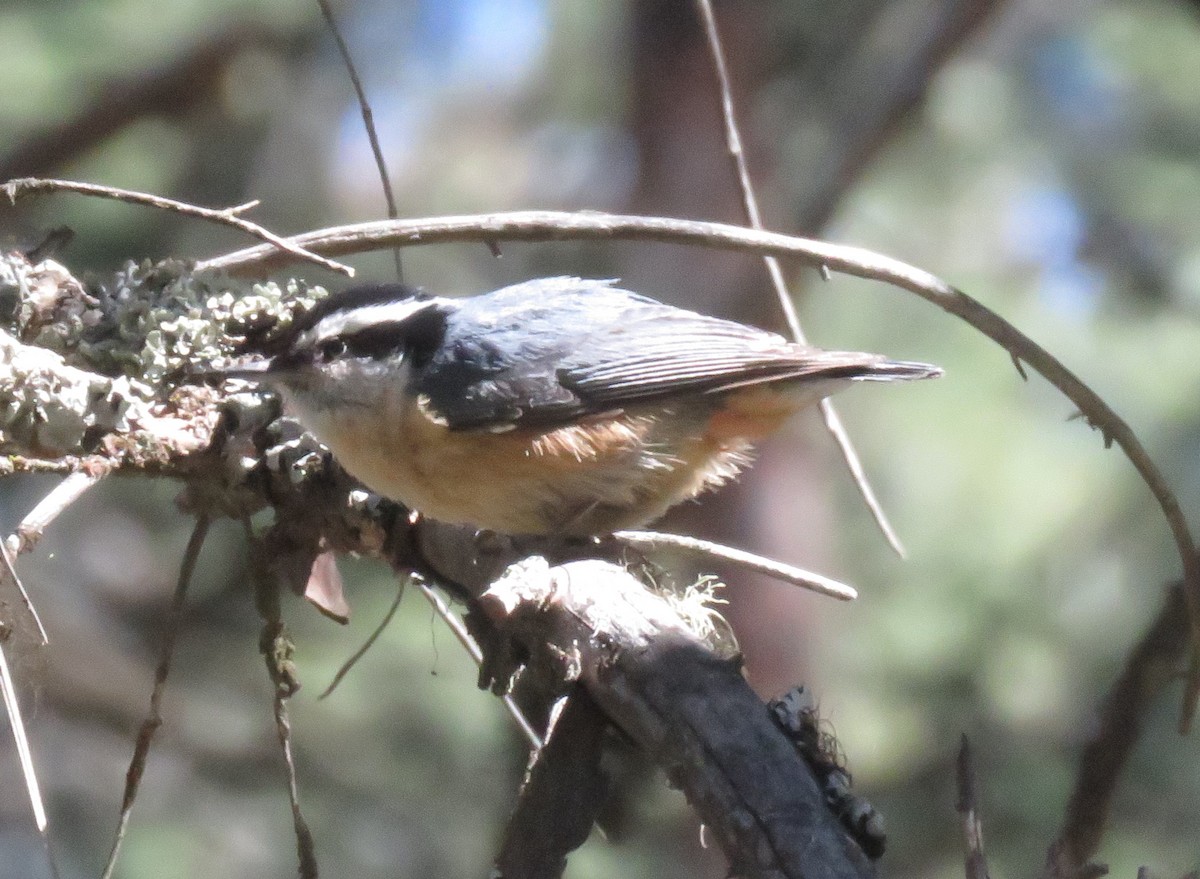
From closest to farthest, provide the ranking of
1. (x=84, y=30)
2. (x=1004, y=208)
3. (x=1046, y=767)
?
(x=1046, y=767) → (x=84, y=30) → (x=1004, y=208)

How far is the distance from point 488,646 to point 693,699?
1.60ft

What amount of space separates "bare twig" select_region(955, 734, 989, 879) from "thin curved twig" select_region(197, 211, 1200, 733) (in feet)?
2.62

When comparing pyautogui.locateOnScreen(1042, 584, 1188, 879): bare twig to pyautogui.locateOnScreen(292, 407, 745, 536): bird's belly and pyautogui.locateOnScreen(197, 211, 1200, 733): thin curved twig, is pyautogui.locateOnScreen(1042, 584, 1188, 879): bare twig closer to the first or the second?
pyautogui.locateOnScreen(197, 211, 1200, 733): thin curved twig

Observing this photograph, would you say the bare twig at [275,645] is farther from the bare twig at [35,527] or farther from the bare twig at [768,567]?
the bare twig at [768,567]

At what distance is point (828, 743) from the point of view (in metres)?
2.11

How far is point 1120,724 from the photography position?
2.66 metres

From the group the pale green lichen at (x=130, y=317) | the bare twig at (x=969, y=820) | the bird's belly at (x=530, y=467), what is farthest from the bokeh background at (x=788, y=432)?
the bare twig at (x=969, y=820)

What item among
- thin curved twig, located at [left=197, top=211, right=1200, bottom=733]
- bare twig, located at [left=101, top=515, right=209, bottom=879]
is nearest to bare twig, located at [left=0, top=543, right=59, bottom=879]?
bare twig, located at [left=101, top=515, right=209, bottom=879]

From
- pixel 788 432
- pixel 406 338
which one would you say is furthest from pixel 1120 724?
pixel 788 432

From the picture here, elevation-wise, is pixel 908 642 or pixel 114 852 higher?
pixel 114 852

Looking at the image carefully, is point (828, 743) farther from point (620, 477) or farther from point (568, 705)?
point (620, 477)

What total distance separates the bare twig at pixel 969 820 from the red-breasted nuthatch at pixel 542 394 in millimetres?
1334

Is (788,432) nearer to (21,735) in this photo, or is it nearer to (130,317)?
(130,317)

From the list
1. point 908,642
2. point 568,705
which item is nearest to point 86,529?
point 908,642
